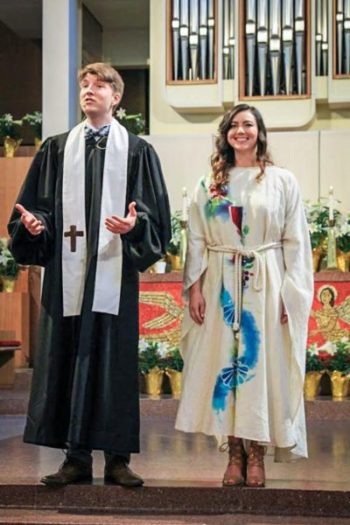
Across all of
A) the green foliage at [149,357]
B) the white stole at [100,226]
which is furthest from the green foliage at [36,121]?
the white stole at [100,226]

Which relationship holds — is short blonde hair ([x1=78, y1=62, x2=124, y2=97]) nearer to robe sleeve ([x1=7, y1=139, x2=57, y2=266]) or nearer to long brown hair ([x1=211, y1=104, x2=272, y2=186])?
robe sleeve ([x1=7, y1=139, x2=57, y2=266])

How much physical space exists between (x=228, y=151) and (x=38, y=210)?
2.76ft

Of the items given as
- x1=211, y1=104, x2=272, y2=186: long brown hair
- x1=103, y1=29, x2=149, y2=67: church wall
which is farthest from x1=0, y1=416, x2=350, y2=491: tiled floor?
x1=103, y1=29, x2=149, y2=67: church wall

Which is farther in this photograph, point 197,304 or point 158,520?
point 197,304

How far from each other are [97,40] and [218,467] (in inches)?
273

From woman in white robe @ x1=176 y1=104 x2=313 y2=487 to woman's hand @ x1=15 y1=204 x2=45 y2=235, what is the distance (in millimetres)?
636

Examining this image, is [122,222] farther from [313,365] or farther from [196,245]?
[313,365]

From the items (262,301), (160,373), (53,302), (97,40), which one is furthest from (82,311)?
(97,40)

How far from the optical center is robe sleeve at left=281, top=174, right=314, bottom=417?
14.1 feet

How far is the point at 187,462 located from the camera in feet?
16.7

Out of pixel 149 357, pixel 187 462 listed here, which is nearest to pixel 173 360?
pixel 149 357

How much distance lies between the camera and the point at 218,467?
4945 mm

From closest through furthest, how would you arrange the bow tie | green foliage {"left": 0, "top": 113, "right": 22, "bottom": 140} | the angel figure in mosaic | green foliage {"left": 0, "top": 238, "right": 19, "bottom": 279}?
1. the bow tie
2. the angel figure in mosaic
3. green foliage {"left": 0, "top": 238, "right": 19, "bottom": 279}
4. green foliage {"left": 0, "top": 113, "right": 22, "bottom": 140}

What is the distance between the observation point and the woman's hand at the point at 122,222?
4078 mm
